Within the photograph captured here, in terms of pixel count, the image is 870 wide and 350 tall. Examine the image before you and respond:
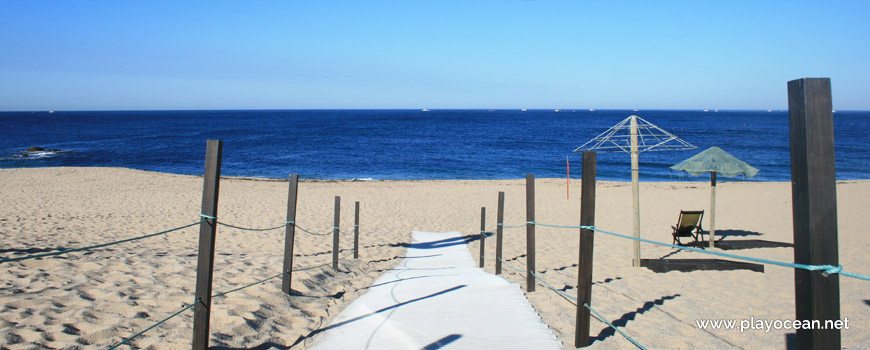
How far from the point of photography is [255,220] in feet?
37.5

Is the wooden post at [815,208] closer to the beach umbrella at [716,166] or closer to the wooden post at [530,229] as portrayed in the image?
the wooden post at [530,229]

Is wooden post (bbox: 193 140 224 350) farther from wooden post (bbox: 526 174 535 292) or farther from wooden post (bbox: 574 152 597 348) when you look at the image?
wooden post (bbox: 526 174 535 292)

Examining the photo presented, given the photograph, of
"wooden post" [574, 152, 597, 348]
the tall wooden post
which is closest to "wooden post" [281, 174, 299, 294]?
"wooden post" [574, 152, 597, 348]

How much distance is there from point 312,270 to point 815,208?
5.86 metres

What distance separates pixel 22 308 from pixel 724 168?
33.5ft

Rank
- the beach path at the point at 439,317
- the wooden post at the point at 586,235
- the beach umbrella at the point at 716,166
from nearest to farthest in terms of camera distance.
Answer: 1. the wooden post at the point at 586,235
2. the beach path at the point at 439,317
3. the beach umbrella at the point at 716,166

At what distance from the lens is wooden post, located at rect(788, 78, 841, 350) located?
1736 millimetres

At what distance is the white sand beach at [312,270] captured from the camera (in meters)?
3.92

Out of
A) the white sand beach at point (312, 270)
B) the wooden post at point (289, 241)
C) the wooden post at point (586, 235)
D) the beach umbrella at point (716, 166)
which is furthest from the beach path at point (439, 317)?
the beach umbrella at point (716, 166)

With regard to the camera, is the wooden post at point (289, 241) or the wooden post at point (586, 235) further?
the wooden post at point (289, 241)

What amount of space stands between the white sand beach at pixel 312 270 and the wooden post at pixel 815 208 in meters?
2.07

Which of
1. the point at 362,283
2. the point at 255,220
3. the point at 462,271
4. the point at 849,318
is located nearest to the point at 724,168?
the point at 849,318

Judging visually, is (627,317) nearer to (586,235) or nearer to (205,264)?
(586,235)

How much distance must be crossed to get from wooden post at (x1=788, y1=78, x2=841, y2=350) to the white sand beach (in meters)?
2.07
